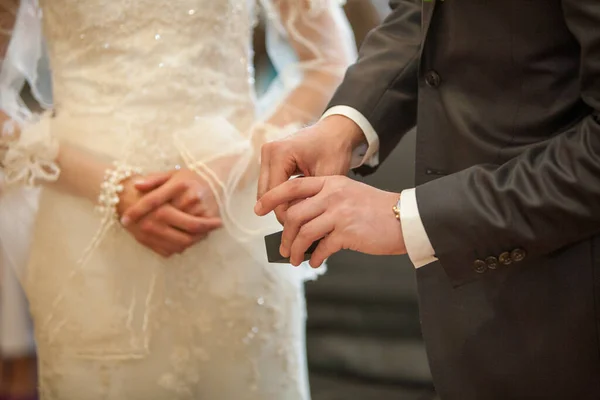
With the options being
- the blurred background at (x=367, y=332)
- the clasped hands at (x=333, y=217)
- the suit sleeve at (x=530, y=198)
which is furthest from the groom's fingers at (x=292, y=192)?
the blurred background at (x=367, y=332)

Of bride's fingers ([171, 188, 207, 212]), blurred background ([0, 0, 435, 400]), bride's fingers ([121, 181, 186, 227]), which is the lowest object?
blurred background ([0, 0, 435, 400])

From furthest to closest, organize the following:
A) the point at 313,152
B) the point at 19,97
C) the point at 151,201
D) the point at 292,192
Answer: the point at 19,97 → the point at 151,201 → the point at 313,152 → the point at 292,192

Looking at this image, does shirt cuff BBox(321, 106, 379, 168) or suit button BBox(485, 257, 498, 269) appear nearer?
suit button BBox(485, 257, 498, 269)

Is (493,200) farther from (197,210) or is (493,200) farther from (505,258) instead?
(197,210)

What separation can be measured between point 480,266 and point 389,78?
1.11 ft

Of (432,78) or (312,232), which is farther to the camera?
(432,78)

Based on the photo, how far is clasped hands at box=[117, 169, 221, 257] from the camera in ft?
3.54

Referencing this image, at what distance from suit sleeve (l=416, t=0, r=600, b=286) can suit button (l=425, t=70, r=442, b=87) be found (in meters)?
0.16

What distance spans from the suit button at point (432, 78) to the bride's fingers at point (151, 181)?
0.49 m

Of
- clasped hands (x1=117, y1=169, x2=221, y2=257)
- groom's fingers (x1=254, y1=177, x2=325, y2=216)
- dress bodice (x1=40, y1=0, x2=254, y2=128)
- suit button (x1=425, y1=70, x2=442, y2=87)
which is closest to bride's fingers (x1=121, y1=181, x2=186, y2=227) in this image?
clasped hands (x1=117, y1=169, x2=221, y2=257)

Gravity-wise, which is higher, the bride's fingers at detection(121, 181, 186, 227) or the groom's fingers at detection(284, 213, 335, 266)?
the groom's fingers at detection(284, 213, 335, 266)

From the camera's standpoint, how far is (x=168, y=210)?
1.08m

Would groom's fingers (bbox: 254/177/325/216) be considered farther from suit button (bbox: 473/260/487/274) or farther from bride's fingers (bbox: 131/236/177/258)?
bride's fingers (bbox: 131/236/177/258)

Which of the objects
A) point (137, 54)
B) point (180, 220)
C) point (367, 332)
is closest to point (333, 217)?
point (180, 220)
